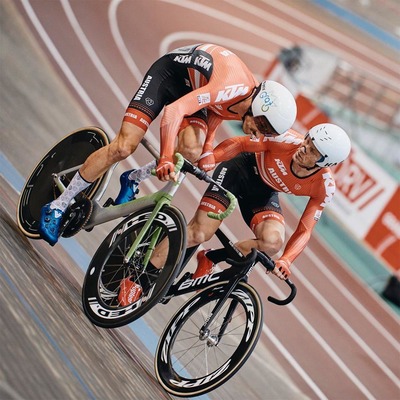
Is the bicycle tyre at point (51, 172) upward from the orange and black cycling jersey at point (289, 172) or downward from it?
downward

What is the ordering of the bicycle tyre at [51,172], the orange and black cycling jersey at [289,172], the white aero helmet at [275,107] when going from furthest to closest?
the bicycle tyre at [51,172] → the orange and black cycling jersey at [289,172] → the white aero helmet at [275,107]

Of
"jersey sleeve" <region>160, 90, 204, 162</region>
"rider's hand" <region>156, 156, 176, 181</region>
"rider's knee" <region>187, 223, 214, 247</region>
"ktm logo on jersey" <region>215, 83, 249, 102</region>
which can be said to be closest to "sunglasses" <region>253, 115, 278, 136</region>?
"ktm logo on jersey" <region>215, 83, 249, 102</region>

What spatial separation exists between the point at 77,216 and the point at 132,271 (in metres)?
0.69

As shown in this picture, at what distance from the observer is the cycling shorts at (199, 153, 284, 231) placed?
603cm

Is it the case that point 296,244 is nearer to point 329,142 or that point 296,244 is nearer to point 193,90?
point 329,142

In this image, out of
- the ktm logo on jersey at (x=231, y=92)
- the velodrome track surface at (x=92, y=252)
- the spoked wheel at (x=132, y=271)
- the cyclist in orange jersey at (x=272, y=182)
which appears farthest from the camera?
the cyclist in orange jersey at (x=272, y=182)

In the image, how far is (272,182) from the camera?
6121 millimetres

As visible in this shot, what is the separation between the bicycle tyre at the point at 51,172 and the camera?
20.7ft

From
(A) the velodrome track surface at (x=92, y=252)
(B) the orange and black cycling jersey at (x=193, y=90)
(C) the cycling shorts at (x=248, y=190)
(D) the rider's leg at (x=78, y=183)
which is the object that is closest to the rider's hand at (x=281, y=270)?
(C) the cycling shorts at (x=248, y=190)

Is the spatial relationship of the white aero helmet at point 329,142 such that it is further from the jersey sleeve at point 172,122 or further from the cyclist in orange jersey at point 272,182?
the jersey sleeve at point 172,122

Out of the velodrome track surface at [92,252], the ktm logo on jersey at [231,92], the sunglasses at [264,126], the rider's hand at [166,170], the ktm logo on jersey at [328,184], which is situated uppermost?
the ktm logo on jersey at [231,92]

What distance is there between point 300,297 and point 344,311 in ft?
1.65

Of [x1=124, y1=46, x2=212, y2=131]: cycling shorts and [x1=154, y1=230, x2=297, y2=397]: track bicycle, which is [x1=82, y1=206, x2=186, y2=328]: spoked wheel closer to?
[x1=154, y1=230, x2=297, y2=397]: track bicycle

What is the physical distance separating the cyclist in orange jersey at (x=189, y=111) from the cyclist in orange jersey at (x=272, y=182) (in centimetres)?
25
